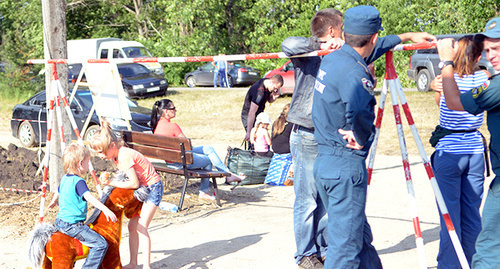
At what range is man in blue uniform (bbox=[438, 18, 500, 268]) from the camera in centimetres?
328

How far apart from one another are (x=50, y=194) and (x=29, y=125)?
6.56m

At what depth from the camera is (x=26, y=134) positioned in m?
13.5

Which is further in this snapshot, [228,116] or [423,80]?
[423,80]

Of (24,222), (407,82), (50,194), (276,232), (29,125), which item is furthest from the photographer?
(407,82)

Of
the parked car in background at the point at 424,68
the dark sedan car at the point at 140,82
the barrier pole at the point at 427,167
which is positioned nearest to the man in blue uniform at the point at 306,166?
the barrier pole at the point at 427,167

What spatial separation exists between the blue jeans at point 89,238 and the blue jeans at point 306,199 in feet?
5.20

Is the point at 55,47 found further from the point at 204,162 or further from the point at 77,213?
the point at 77,213

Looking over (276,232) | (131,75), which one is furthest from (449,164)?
(131,75)

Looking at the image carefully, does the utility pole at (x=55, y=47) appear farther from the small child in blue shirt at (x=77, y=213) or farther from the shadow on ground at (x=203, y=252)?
the small child in blue shirt at (x=77, y=213)

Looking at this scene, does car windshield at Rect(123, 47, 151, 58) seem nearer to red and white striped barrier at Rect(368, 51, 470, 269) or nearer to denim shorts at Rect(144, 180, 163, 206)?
denim shorts at Rect(144, 180, 163, 206)

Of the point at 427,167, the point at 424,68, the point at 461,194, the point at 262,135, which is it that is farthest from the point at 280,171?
the point at 424,68

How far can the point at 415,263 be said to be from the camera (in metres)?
5.09

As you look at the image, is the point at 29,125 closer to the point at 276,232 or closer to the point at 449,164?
the point at 276,232

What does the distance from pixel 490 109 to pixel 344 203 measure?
102cm
